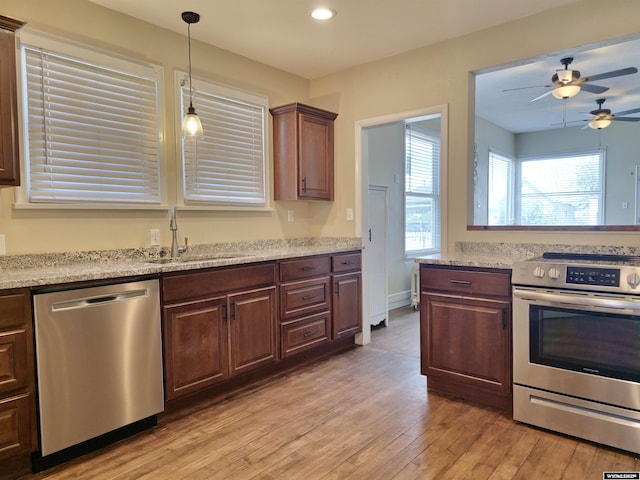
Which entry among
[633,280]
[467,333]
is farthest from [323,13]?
[633,280]

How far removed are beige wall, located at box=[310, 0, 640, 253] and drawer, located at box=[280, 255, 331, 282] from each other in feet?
2.50

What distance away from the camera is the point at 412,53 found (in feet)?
11.4

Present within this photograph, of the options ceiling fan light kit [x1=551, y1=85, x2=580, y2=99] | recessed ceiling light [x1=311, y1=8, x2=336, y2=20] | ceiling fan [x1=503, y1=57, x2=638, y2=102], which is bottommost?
ceiling fan light kit [x1=551, y1=85, x2=580, y2=99]

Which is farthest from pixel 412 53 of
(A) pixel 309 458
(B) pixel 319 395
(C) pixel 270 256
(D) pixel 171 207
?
(A) pixel 309 458

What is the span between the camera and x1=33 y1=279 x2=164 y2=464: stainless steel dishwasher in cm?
194

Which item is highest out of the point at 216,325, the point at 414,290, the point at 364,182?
the point at 364,182

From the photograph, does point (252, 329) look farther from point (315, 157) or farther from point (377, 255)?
point (377, 255)

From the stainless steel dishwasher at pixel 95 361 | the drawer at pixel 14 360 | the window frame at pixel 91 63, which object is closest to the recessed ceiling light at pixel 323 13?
the window frame at pixel 91 63

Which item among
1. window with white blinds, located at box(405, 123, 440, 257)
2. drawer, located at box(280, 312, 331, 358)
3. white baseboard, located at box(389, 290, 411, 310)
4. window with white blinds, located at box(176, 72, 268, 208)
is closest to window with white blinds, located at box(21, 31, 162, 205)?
window with white blinds, located at box(176, 72, 268, 208)

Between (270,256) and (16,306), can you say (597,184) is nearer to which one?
(270,256)

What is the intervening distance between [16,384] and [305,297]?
1.97m

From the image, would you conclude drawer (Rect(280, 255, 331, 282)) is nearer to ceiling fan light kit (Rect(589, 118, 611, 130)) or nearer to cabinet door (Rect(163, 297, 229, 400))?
cabinet door (Rect(163, 297, 229, 400))

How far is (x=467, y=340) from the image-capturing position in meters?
2.65

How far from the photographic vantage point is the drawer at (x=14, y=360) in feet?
5.93
